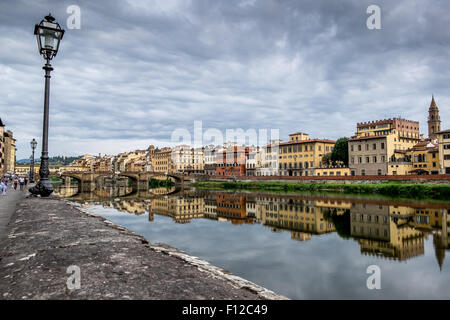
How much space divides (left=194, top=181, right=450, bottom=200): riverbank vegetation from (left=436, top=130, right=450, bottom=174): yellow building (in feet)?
46.1

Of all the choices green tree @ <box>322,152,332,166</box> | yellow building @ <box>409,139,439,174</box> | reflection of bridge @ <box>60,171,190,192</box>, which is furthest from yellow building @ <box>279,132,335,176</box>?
reflection of bridge @ <box>60,171,190,192</box>

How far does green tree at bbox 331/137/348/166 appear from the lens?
67938mm

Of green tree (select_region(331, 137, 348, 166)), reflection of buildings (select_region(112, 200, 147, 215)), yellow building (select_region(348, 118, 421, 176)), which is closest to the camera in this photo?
reflection of buildings (select_region(112, 200, 147, 215))

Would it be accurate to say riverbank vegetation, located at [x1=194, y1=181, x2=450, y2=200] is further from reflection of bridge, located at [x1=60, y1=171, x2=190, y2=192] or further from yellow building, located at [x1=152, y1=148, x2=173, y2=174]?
yellow building, located at [x1=152, y1=148, x2=173, y2=174]

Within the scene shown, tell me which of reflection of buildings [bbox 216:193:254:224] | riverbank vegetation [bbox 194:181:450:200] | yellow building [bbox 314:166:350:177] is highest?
yellow building [bbox 314:166:350:177]

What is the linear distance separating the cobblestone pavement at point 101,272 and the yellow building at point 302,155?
6587cm

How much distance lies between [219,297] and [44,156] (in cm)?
1105

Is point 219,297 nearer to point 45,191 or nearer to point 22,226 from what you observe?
point 22,226

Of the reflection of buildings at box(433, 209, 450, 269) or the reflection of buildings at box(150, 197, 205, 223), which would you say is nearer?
the reflection of buildings at box(433, 209, 450, 269)

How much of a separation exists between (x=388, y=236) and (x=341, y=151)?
185 ft

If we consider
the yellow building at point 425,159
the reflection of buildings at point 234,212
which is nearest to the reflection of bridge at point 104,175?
the reflection of buildings at point 234,212

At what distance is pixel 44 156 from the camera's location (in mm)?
11648
